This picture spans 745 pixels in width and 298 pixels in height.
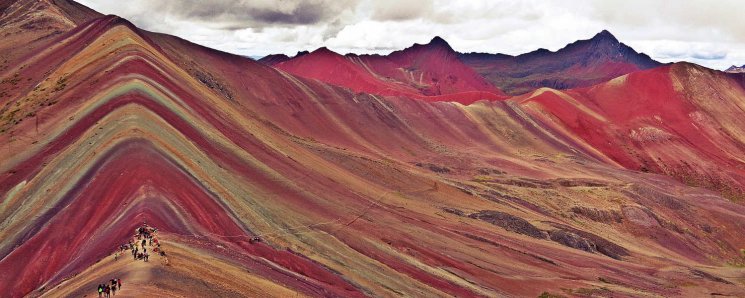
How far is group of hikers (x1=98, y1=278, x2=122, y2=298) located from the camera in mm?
23453

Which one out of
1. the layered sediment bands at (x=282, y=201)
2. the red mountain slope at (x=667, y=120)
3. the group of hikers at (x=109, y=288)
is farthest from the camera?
the red mountain slope at (x=667, y=120)

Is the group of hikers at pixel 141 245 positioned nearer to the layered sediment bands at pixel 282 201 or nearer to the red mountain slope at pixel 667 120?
the layered sediment bands at pixel 282 201

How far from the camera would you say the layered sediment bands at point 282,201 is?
35.8 metres

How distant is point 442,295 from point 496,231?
2252 centimetres

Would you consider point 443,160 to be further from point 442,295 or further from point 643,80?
point 643,80

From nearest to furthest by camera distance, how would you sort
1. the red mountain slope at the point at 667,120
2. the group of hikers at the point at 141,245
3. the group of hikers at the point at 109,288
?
the group of hikers at the point at 109,288
the group of hikers at the point at 141,245
the red mountain slope at the point at 667,120

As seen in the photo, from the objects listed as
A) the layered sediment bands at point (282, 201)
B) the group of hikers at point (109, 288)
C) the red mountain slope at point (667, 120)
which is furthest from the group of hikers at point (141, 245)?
the red mountain slope at point (667, 120)

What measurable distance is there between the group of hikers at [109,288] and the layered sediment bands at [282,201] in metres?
1.78

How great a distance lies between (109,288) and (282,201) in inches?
1052

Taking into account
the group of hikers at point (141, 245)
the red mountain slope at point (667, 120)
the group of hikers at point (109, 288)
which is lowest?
the group of hikers at point (109, 288)

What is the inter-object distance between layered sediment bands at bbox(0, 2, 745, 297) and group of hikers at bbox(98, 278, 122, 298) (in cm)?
178

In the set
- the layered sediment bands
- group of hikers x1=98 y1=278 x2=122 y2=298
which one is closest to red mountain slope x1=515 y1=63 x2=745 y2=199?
the layered sediment bands

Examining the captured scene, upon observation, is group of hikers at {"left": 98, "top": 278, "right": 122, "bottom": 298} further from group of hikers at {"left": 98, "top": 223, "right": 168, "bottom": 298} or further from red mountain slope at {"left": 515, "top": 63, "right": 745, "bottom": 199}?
red mountain slope at {"left": 515, "top": 63, "right": 745, "bottom": 199}

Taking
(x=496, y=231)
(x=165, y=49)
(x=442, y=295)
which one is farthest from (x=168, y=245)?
(x=165, y=49)
